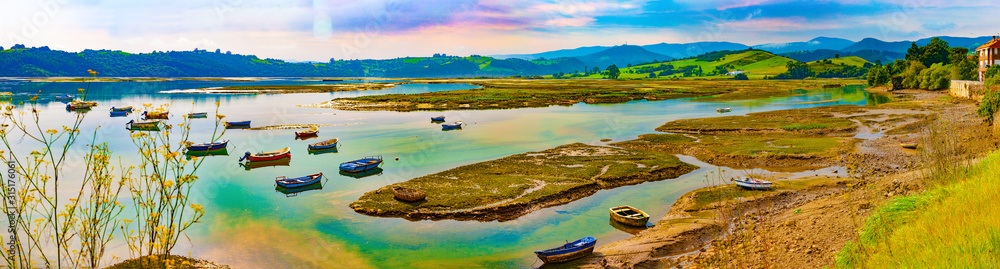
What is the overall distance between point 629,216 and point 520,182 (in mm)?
8470

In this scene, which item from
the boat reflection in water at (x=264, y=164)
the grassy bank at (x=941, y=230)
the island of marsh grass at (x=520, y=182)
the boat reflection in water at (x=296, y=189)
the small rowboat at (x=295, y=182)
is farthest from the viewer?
the boat reflection in water at (x=264, y=164)

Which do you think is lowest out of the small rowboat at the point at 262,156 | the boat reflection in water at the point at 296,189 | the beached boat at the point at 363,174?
the boat reflection in water at the point at 296,189

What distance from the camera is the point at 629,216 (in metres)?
23.0

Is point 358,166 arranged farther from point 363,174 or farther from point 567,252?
point 567,252

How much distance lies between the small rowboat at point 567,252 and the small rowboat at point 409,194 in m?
9.29

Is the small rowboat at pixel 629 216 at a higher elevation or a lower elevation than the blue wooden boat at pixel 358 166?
lower

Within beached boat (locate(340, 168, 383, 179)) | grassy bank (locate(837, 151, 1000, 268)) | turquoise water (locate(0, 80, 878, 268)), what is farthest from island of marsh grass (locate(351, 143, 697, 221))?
grassy bank (locate(837, 151, 1000, 268))

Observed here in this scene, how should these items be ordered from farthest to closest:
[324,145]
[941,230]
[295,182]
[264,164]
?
[324,145], [264,164], [295,182], [941,230]

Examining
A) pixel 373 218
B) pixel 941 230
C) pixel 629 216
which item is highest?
pixel 941 230

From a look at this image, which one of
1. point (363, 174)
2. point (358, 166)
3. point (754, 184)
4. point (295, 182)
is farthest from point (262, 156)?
point (754, 184)

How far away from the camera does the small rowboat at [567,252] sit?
18.7m

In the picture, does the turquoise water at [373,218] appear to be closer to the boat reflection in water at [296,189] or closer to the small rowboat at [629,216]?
the boat reflection in water at [296,189]

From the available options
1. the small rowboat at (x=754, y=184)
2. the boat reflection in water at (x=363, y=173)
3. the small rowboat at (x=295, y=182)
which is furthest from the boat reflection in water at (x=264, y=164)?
the small rowboat at (x=754, y=184)

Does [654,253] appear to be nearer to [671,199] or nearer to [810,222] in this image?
[810,222]
